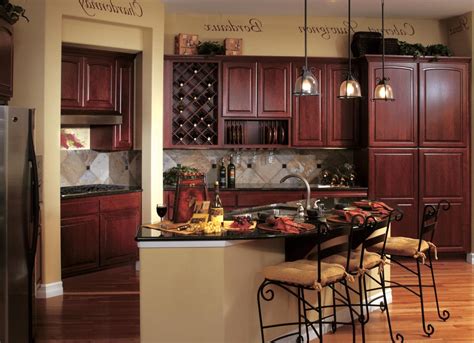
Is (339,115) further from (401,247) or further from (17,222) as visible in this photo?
(17,222)

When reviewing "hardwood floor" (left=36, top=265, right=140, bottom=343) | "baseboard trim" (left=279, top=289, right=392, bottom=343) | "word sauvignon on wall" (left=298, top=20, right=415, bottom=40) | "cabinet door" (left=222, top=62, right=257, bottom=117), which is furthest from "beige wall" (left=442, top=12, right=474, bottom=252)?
"hardwood floor" (left=36, top=265, right=140, bottom=343)

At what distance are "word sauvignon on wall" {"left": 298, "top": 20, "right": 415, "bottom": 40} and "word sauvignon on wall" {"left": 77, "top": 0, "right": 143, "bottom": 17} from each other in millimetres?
2148

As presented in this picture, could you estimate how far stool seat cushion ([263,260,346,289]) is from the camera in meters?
3.34

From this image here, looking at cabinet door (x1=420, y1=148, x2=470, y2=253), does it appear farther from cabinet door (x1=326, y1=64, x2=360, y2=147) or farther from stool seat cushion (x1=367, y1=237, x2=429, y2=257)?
stool seat cushion (x1=367, y1=237, x2=429, y2=257)

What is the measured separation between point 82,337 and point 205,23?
429 centimetres

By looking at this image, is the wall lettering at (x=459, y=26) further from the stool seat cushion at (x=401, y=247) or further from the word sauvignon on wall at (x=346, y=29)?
the stool seat cushion at (x=401, y=247)

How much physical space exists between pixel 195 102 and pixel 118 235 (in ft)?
6.00

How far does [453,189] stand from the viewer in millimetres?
6859

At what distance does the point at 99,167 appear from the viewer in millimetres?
6836

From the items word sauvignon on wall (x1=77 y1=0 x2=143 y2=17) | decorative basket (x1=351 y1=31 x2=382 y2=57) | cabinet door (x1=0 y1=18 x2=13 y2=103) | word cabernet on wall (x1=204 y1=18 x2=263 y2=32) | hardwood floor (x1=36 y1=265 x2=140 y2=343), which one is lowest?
hardwood floor (x1=36 y1=265 x2=140 y2=343)

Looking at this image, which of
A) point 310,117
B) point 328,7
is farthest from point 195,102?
point 328,7

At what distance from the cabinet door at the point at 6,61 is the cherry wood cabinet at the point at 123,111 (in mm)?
1627

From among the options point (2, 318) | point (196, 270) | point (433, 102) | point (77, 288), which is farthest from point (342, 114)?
point (2, 318)

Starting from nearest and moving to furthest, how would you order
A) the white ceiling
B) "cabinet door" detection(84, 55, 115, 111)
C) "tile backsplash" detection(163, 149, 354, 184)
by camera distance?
1. "cabinet door" detection(84, 55, 115, 111)
2. the white ceiling
3. "tile backsplash" detection(163, 149, 354, 184)
